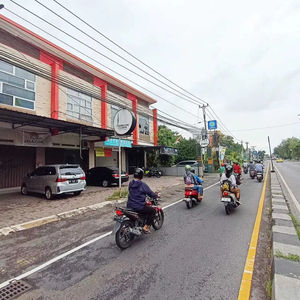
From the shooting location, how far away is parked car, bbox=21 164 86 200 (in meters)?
9.70

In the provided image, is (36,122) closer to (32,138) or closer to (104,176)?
(32,138)

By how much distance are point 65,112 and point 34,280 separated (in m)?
13.9

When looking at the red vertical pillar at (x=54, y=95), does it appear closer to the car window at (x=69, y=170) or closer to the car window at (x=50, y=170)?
the car window at (x=50, y=170)

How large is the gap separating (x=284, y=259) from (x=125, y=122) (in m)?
9.31

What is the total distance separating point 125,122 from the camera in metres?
11.3

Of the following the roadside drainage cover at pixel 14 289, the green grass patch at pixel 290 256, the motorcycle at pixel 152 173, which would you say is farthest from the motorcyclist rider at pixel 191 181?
the motorcycle at pixel 152 173

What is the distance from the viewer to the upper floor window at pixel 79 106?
52.5ft

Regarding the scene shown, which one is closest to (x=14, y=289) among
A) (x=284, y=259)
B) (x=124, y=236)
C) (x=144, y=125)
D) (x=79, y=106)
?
(x=124, y=236)

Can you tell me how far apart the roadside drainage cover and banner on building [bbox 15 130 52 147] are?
33.8ft

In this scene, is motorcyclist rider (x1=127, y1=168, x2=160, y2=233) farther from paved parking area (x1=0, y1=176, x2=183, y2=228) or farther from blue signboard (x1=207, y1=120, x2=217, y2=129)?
blue signboard (x1=207, y1=120, x2=217, y2=129)

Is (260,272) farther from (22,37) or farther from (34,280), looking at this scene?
(22,37)

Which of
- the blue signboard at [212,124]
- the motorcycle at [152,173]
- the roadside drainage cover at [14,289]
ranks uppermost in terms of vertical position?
the blue signboard at [212,124]

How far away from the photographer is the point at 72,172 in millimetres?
10188

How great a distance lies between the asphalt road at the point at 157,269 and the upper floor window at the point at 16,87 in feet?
37.9
